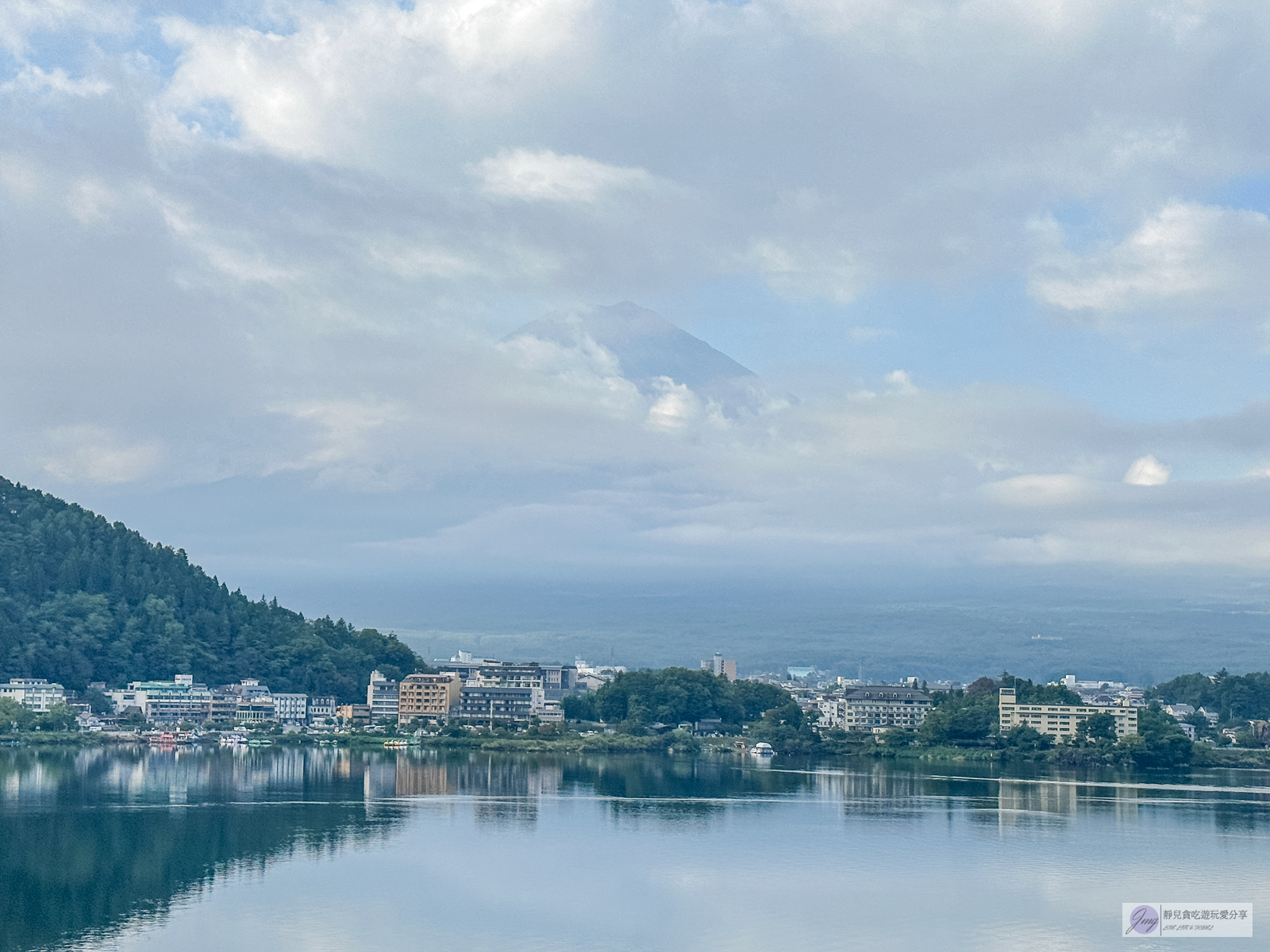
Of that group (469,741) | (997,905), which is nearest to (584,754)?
(469,741)

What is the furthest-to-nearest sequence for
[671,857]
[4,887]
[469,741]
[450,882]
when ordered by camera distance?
1. [469,741]
2. [671,857]
3. [450,882]
4. [4,887]

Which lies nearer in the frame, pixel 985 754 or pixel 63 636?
pixel 985 754

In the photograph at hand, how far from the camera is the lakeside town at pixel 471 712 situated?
9700 cm

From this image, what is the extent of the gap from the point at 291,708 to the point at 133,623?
16326 millimetres

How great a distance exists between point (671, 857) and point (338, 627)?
102m

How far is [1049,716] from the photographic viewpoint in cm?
9506

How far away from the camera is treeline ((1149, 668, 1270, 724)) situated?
409 feet

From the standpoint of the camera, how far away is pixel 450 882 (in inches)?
1497

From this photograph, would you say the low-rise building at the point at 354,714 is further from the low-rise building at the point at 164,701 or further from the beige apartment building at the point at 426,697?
the low-rise building at the point at 164,701

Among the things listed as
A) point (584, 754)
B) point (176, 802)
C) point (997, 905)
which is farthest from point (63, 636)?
point (997, 905)

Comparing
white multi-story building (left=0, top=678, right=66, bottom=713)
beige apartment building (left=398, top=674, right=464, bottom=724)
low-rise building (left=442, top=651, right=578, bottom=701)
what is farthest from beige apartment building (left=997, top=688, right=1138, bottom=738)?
white multi-story building (left=0, top=678, right=66, bottom=713)

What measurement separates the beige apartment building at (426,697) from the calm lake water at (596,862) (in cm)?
4908

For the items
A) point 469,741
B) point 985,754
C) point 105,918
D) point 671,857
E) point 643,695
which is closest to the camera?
point 105,918

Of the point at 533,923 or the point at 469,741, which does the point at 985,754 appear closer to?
the point at 469,741
